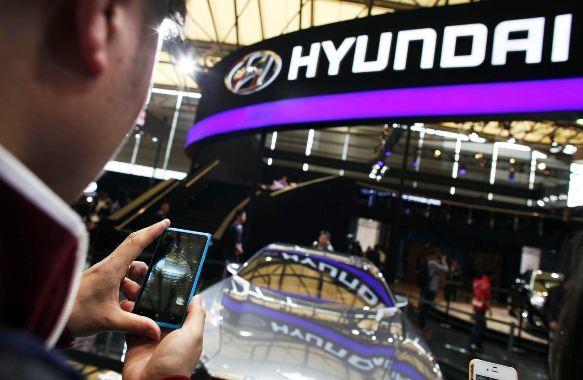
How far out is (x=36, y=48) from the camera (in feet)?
1.50

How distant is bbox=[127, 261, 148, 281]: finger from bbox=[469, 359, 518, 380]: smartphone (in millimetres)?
975

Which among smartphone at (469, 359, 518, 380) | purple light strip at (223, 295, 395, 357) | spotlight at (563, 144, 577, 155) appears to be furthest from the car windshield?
spotlight at (563, 144, 577, 155)

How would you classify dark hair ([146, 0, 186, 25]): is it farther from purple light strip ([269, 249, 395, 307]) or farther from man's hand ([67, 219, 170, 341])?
purple light strip ([269, 249, 395, 307])

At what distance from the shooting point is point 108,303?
0.96 m

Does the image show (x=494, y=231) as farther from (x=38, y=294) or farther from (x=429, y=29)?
(x=38, y=294)

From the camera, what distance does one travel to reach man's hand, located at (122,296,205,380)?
782 millimetres

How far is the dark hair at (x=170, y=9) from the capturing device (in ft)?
1.95

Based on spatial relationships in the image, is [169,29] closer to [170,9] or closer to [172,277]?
[170,9]

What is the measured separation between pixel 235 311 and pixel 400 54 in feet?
12.4

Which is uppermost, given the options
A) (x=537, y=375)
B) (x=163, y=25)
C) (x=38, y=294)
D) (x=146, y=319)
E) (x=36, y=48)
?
(x=163, y=25)

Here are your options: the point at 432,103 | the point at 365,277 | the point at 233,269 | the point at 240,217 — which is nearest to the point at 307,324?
the point at 365,277

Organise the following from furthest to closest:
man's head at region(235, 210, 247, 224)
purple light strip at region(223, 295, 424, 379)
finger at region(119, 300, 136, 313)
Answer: man's head at region(235, 210, 247, 224), purple light strip at region(223, 295, 424, 379), finger at region(119, 300, 136, 313)

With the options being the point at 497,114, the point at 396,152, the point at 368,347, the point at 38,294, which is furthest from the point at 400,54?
the point at 396,152

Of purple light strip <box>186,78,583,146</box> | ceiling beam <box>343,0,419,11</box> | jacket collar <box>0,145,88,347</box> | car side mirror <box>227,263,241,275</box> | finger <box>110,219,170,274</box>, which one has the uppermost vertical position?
ceiling beam <box>343,0,419,11</box>
